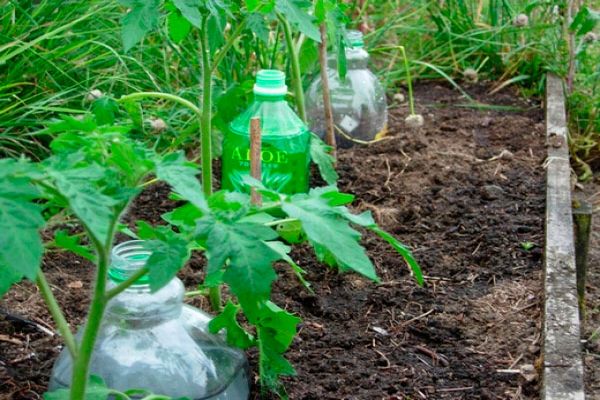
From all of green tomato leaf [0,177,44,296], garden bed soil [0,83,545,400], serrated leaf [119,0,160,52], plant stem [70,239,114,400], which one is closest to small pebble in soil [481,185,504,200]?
garden bed soil [0,83,545,400]

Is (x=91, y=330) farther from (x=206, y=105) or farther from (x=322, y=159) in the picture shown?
(x=322, y=159)

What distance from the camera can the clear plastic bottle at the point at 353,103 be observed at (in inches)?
169

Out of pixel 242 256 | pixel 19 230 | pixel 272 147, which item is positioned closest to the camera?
pixel 19 230

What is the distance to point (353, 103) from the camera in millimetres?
4316

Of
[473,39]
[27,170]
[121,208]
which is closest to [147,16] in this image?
[121,208]

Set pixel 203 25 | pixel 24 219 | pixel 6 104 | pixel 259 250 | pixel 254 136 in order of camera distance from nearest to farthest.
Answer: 1. pixel 24 219
2. pixel 259 250
3. pixel 203 25
4. pixel 254 136
5. pixel 6 104

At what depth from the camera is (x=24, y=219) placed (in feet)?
4.23

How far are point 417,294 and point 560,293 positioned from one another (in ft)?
1.32

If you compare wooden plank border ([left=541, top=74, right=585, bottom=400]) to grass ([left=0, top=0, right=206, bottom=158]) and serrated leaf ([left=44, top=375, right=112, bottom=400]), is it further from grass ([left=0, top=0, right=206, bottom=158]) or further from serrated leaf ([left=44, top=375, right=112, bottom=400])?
grass ([left=0, top=0, right=206, bottom=158])

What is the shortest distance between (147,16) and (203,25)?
31cm

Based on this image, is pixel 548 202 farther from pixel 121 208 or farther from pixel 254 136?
pixel 121 208

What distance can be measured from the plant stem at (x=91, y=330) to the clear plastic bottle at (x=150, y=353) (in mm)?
316

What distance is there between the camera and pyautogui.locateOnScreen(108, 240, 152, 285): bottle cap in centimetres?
181

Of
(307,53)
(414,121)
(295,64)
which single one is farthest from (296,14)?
(414,121)
